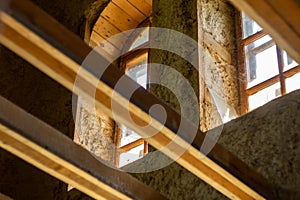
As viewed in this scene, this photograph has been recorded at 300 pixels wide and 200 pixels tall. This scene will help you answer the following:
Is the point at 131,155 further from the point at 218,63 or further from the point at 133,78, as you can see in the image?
the point at 218,63

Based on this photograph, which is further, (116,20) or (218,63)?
(116,20)

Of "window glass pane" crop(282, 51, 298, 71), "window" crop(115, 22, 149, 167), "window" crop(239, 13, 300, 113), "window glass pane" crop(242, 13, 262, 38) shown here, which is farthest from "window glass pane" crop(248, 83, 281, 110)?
"window" crop(115, 22, 149, 167)

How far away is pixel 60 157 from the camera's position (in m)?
2.35

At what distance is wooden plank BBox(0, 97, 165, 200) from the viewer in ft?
7.30

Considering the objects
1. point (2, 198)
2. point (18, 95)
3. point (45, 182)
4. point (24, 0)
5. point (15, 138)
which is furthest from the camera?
point (18, 95)

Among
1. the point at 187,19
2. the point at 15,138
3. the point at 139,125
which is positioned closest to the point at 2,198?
the point at 15,138

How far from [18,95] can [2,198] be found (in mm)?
1786

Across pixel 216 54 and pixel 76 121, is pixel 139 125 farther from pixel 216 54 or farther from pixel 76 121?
pixel 76 121

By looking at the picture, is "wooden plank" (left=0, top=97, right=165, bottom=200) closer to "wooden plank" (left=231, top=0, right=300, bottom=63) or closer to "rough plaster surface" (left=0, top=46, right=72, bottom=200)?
"wooden plank" (left=231, top=0, right=300, bottom=63)

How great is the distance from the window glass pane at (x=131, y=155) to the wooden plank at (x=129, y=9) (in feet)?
3.39

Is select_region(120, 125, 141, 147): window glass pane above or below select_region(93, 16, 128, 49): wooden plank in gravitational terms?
below

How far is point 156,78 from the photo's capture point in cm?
358

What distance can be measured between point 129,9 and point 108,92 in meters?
2.50

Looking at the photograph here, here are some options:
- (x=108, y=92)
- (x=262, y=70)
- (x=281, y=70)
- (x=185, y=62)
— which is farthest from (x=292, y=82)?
(x=108, y=92)
